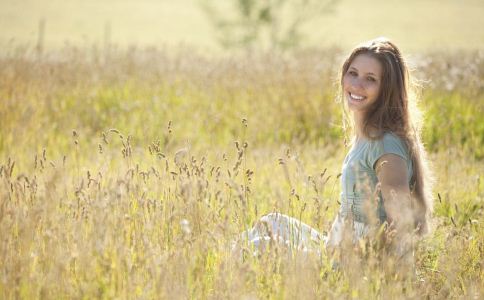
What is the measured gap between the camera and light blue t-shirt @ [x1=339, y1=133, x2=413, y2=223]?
Result: 3.63 metres

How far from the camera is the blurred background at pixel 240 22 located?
23.9 m

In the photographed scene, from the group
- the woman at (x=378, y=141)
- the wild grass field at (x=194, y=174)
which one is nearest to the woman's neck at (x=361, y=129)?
the woman at (x=378, y=141)

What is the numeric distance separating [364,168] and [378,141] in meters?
0.17

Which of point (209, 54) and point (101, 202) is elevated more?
point (209, 54)

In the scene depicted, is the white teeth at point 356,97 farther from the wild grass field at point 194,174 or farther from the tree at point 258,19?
the tree at point 258,19

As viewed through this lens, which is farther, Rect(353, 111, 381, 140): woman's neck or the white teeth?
the white teeth

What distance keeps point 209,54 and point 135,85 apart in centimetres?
371

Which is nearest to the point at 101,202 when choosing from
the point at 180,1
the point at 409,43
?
the point at 409,43

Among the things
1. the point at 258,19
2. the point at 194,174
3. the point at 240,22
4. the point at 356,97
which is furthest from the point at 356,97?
the point at 258,19

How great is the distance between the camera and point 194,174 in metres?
4.22

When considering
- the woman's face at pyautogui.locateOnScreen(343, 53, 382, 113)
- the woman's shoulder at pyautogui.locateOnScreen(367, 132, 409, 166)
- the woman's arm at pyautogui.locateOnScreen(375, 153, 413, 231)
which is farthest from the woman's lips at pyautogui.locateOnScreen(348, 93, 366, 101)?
the woman's arm at pyautogui.locateOnScreen(375, 153, 413, 231)

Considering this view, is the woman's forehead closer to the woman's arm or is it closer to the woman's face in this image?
the woman's face

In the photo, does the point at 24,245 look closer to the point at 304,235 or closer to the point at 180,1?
the point at 304,235

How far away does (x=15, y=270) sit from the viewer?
294 cm
